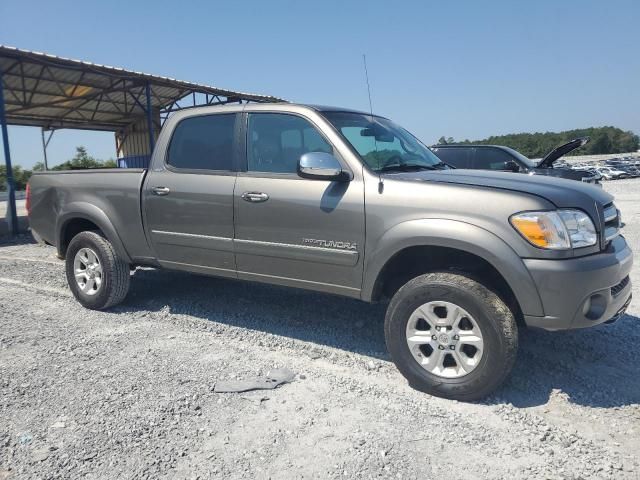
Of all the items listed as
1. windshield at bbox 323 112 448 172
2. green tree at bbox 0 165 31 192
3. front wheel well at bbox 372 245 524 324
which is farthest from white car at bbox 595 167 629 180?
green tree at bbox 0 165 31 192

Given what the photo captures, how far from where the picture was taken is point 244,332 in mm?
4266

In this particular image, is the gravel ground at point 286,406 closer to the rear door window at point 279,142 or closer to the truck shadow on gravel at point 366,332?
the truck shadow on gravel at point 366,332

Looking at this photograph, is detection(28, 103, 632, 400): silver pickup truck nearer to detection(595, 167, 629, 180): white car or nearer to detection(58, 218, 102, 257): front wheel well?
detection(58, 218, 102, 257): front wheel well

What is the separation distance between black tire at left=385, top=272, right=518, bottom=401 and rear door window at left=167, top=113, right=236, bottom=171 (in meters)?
1.87

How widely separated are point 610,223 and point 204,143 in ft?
10.6

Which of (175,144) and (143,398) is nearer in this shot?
(143,398)

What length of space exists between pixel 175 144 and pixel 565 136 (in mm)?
93854

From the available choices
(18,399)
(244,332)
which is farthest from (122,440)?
(244,332)

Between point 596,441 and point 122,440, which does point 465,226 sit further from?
point 122,440

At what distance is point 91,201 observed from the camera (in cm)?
480

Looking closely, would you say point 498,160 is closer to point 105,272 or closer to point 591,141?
point 105,272

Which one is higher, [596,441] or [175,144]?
[175,144]

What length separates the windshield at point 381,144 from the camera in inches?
143

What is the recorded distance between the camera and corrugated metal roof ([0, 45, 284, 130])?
1258 centimetres
